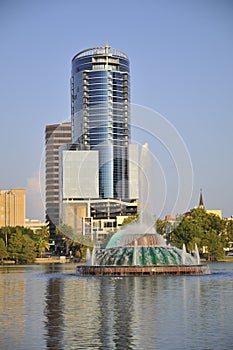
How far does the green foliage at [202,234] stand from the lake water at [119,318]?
65.9m

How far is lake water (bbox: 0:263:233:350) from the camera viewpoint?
15656mm

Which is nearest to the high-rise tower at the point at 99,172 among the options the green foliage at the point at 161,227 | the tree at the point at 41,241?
the tree at the point at 41,241

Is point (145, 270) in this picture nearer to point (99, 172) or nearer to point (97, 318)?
point (97, 318)

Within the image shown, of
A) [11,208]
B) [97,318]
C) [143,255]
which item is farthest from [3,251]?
[11,208]

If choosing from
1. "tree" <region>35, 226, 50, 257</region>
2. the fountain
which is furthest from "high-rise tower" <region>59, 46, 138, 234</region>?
the fountain

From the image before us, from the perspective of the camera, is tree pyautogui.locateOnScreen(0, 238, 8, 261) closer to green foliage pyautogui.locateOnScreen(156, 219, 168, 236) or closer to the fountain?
green foliage pyautogui.locateOnScreen(156, 219, 168, 236)

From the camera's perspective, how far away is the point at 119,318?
19.7m

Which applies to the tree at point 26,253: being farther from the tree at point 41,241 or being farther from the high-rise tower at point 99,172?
the high-rise tower at point 99,172

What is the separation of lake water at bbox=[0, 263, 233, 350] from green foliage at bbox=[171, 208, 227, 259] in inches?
2593

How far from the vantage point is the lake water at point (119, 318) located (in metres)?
15.7

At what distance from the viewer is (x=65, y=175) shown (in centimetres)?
18788

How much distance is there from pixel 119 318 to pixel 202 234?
79.6 metres

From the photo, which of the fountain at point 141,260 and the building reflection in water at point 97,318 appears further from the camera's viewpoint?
the fountain at point 141,260

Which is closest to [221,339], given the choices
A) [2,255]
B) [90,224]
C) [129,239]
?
[129,239]
